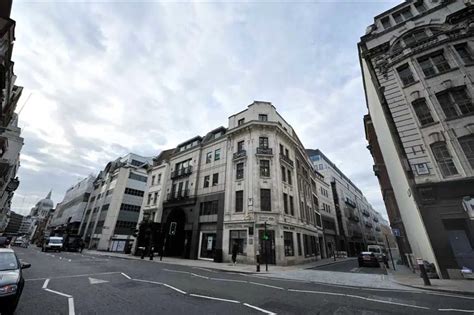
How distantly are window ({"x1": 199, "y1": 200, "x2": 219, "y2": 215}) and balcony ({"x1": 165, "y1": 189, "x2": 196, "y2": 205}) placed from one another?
69.9 inches

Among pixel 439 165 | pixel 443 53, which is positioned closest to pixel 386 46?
pixel 443 53

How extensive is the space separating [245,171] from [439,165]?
56.8ft

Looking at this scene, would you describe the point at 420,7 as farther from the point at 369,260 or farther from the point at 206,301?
the point at 206,301

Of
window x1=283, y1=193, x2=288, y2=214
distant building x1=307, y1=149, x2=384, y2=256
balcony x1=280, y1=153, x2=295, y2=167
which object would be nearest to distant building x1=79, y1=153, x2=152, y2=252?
window x1=283, y1=193, x2=288, y2=214

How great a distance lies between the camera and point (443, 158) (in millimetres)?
12773

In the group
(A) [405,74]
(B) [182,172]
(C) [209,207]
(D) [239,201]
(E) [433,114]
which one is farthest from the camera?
(B) [182,172]

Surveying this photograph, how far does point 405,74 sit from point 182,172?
2915 cm

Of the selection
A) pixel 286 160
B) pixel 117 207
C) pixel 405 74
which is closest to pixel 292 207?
pixel 286 160

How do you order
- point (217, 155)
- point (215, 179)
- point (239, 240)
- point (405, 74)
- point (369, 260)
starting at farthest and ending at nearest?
point (217, 155) < point (215, 179) < point (239, 240) < point (369, 260) < point (405, 74)

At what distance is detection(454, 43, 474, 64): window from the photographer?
14.1m

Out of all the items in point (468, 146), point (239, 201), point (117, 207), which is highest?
point (117, 207)

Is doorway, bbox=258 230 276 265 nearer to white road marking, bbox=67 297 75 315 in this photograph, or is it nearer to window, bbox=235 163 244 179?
window, bbox=235 163 244 179

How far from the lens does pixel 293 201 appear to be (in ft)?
89.1

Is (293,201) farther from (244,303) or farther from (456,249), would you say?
(244,303)
